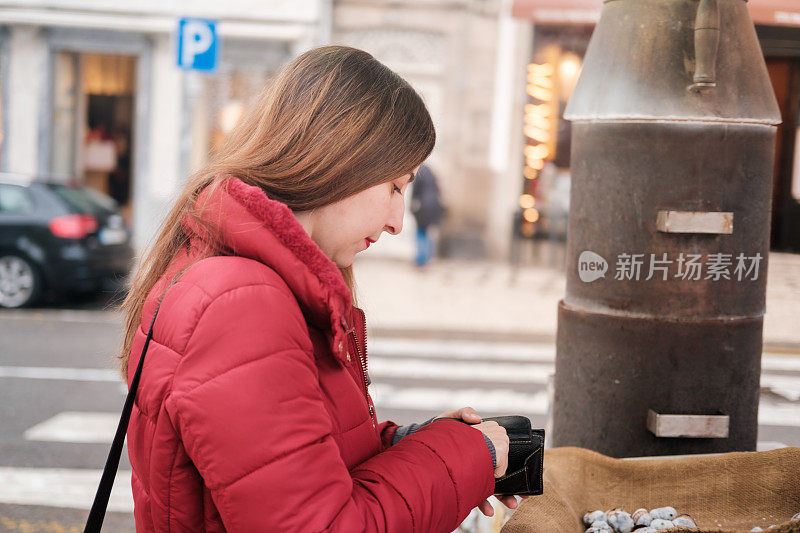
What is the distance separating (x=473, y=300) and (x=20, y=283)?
19.3 feet

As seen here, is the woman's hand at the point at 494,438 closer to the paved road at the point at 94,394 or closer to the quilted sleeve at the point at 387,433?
the quilted sleeve at the point at 387,433

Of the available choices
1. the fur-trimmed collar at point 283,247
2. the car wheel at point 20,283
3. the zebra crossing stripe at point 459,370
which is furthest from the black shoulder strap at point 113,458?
the car wheel at point 20,283

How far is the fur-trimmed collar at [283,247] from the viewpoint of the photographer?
Result: 1648 millimetres

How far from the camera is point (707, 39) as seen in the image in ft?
8.32

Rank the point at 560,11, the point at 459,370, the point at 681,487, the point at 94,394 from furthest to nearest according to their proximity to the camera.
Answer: the point at 560,11 < the point at 459,370 < the point at 94,394 < the point at 681,487

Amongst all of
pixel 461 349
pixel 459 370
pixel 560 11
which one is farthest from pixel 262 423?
pixel 560 11

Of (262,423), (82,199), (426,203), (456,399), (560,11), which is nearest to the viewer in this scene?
(262,423)

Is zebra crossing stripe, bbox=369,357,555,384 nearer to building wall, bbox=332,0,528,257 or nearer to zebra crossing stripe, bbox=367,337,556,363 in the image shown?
zebra crossing stripe, bbox=367,337,556,363

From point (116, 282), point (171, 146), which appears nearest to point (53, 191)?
point (116, 282)

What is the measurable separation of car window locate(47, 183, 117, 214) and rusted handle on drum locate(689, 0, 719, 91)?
958 centimetres

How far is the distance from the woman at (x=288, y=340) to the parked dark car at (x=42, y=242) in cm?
928

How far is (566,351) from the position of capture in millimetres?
2955

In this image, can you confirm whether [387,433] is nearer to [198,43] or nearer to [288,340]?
[288,340]

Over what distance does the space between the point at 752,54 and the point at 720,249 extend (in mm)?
626
